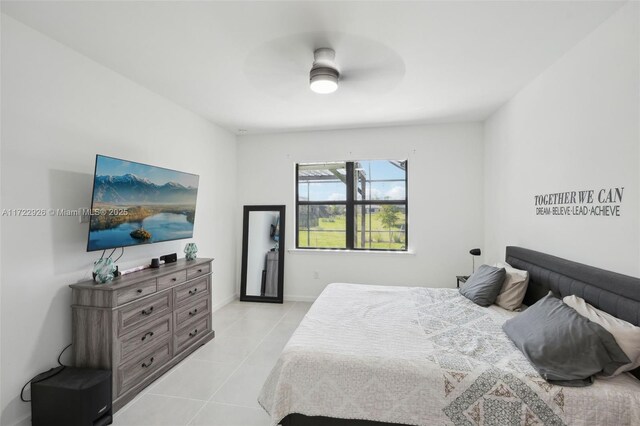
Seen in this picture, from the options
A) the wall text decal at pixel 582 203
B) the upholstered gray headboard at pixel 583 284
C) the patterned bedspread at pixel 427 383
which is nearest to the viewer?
the patterned bedspread at pixel 427 383

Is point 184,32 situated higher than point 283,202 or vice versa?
point 184,32

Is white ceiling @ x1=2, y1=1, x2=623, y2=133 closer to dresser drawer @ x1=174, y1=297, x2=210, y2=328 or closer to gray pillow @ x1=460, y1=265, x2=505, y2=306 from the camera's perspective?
gray pillow @ x1=460, y1=265, x2=505, y2=306

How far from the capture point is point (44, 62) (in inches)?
85.7

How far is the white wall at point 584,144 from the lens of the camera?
1836mm

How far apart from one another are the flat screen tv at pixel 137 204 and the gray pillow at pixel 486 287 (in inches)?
119

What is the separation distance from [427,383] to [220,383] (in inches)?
68.0

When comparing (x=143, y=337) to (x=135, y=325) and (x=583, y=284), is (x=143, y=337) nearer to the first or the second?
(x=135, y=325)

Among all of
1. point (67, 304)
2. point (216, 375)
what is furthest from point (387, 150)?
point (67, 304)

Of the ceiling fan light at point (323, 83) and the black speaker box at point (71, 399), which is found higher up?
the ceiling fan light at point (323, 83)

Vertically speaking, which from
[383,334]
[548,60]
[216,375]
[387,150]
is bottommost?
[216,375]

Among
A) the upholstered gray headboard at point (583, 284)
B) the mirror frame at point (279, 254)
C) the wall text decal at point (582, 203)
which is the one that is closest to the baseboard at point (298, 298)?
the mirror frame at point (279, 254)

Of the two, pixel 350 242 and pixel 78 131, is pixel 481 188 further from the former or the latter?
pixel 78 131

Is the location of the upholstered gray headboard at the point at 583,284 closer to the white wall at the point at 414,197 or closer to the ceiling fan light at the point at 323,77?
the white wall at the point at 414,197

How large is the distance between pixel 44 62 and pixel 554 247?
4.22 metres
